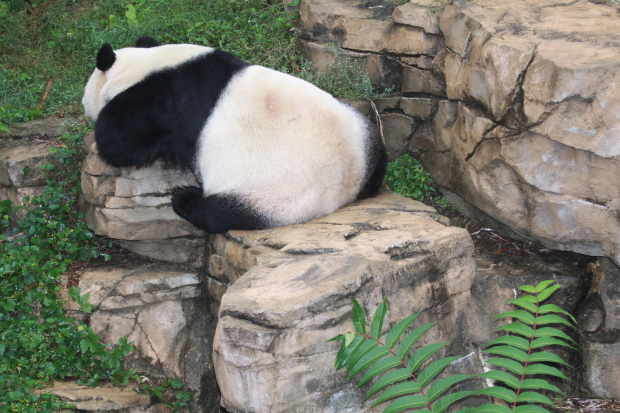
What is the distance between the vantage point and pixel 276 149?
3.82 meters

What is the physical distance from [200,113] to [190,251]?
1.17 m

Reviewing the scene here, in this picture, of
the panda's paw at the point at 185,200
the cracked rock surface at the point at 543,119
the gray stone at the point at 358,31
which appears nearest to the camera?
the cracked rock surface at the point at 543,119

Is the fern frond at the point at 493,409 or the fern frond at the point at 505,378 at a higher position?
the fern frond at the point at 505,378

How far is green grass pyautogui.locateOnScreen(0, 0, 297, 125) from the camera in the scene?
5832 millimetres

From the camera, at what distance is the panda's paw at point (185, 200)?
4.07m

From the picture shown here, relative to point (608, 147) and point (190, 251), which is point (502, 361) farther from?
point (190, 251)

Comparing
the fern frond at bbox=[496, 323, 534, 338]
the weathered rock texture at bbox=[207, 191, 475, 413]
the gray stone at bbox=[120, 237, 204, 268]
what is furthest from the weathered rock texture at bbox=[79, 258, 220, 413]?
the fern frond at bbox=[496, 323, 534, 338]

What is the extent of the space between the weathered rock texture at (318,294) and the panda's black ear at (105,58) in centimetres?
158

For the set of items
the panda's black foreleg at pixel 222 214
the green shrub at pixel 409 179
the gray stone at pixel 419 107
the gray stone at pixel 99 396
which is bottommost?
the gray stone at pixel 99 396

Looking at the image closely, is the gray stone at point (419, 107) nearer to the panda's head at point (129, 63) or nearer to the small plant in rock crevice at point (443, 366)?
the panda's head at point (129, 63)

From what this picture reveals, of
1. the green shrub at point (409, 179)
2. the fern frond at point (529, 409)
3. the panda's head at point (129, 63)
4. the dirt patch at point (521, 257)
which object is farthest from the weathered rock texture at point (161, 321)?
the fern frond at point (529, 409)

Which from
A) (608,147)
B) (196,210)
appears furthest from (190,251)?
(608,147)

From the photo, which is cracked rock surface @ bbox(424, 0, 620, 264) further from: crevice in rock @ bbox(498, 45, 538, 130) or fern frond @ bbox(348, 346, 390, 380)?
fern frond @ bbox(348, 346, 390, 380)

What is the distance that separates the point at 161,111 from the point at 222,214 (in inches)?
33.3
